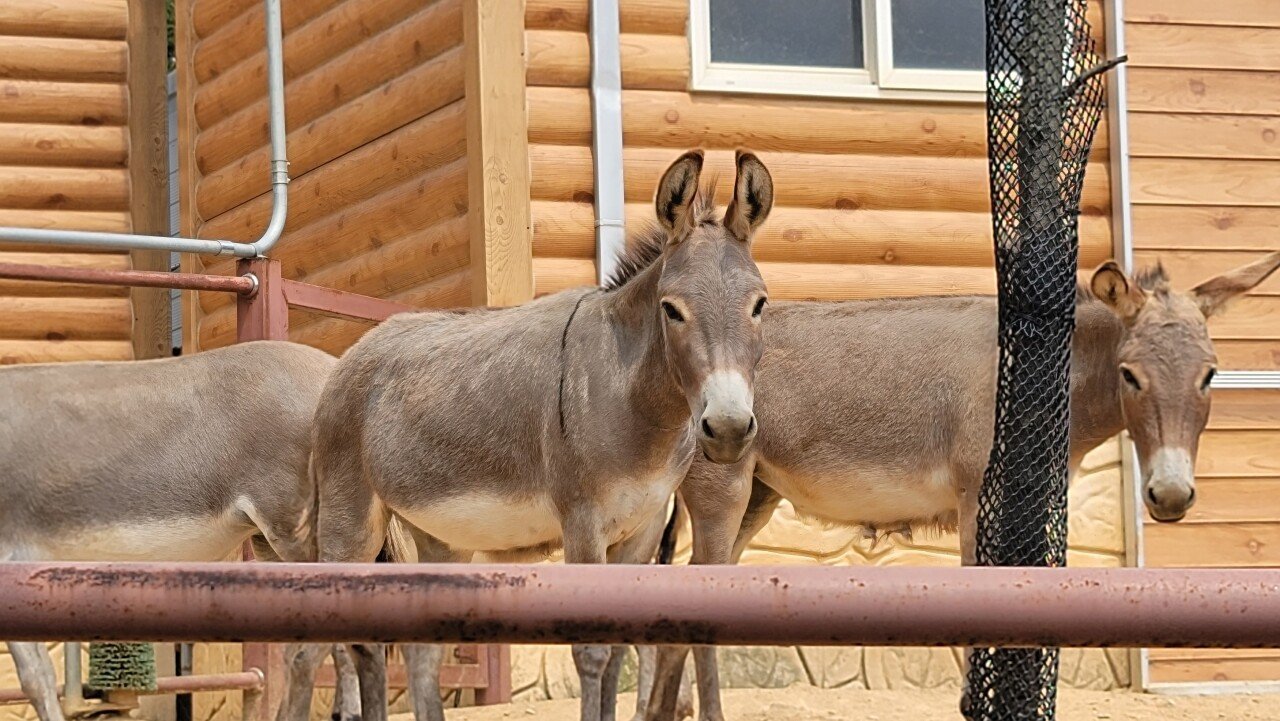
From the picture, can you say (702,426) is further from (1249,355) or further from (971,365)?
(1249,355)

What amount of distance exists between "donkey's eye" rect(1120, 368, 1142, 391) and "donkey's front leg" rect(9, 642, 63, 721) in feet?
13.0

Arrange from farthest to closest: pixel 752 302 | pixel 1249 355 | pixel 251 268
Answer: pixel 1249 355 < pixel 251 268 < pixel 752 302

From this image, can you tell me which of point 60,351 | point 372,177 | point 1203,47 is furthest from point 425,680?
point 60,351

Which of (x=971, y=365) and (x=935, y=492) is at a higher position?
(x=971, y=365)

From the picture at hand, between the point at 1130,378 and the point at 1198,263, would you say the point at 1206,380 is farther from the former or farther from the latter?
the point at 1198,263

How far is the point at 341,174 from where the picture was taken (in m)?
8.91

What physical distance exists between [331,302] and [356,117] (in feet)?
7.76

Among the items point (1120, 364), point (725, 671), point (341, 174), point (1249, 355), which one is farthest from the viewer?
point (341, 174)

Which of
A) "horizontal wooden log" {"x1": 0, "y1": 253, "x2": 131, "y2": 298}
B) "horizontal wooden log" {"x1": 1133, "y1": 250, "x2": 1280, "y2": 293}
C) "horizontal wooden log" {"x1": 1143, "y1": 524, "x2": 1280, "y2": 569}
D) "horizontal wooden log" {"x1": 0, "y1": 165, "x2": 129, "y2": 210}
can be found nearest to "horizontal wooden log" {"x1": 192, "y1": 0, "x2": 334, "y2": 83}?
"horizontal wooden log" {"x1": 0, "y1": 165, "x2": 129, "y2": 210}

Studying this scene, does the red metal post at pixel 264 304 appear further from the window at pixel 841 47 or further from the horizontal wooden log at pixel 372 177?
the window at pixel 841 47

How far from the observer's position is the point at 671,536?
6500mm

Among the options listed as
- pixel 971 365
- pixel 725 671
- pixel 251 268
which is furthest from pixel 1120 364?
pixel 251 268

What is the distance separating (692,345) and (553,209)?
10.8 feet

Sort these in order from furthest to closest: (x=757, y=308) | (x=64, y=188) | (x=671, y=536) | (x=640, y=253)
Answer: (x=64, y=188) < (x=671, y=536) < (x=640, y=253) < (x=757, y=308)
